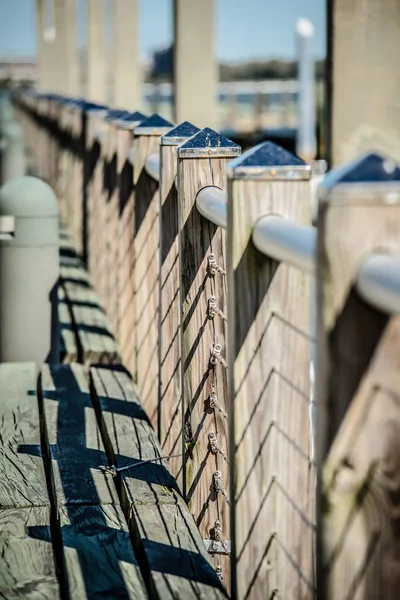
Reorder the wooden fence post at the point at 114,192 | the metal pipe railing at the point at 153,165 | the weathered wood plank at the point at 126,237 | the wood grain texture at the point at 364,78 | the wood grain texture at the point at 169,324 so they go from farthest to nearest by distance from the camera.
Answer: the wooden fence post at the point at 114,192 < the weathered wood plank at the point at 126,237 < the wood grain texture at the point at 364,78 < the metal pipe railing at the point at 153,165 < the wood grain texture at the point at 169,324

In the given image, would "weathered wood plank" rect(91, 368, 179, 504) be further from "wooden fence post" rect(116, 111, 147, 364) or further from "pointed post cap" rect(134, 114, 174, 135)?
"pointed post cap" rect(134, 114, 174, 135)

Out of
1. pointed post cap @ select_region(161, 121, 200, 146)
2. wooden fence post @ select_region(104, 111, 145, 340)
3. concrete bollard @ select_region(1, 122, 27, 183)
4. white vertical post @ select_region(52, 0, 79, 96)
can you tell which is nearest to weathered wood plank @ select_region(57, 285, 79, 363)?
wooden fence post @ select_region(104, 111, 145, 340)

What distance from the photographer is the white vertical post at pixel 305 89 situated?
97.9ft

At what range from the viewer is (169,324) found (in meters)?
3.51

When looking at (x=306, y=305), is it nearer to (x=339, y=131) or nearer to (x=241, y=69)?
(x=339, y=131)

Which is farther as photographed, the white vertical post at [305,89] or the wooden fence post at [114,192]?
the white vertical post at [305,89]

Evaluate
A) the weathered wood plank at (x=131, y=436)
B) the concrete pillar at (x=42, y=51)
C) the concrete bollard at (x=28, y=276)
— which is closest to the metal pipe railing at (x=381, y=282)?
the weathered wood plank at (x=131, y=436)

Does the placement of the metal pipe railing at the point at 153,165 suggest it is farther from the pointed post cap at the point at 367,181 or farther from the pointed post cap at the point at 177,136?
the pointed post cap at the point at 367,181

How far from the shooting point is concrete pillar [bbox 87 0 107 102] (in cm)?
1753

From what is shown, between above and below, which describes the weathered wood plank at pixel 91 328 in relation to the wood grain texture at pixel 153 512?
below

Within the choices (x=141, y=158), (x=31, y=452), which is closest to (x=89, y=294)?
(x=141, y=158)

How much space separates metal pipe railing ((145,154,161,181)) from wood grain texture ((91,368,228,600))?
2.71ft

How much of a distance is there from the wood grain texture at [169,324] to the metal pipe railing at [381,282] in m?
1.76

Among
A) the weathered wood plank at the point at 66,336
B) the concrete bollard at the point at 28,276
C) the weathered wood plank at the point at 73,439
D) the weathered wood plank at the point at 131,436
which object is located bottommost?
the weathered wood plank at the point at 66,336
